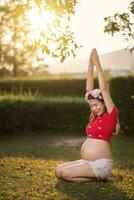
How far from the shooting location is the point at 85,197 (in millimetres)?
8648

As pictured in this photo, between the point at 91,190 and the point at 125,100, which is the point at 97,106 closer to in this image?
the point at 91,190

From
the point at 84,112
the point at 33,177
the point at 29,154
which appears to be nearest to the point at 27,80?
the point at 84,112

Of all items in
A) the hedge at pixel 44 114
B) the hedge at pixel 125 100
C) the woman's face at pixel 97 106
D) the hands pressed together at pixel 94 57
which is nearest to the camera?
the woman's face at pixel 97 106

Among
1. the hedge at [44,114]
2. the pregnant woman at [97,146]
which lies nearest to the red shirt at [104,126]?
the pregnant woman at [97,146]

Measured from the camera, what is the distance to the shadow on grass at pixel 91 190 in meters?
8.71

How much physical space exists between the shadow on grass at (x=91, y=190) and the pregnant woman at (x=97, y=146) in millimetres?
149

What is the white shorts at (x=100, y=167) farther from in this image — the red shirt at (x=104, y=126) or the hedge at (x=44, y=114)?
the hedge at (x=44, y=114)

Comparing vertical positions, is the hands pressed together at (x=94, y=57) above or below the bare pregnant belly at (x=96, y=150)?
above

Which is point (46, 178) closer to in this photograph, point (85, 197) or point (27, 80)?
point (85, 197)

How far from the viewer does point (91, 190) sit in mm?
9188

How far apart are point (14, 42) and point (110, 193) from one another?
4325cm

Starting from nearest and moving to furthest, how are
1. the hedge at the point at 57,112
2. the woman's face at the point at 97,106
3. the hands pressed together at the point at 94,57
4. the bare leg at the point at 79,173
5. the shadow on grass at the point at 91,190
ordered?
the shadow on grass at the point at 91,190
the bare leg at the point at 79,173
the woman's face at the point at 97,106
the hands pressed together at the point at 94,57
the hedge at the point at 57,112

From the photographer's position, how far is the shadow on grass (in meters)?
8.71

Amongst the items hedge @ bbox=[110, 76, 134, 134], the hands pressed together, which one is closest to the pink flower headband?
the hands pressed together
